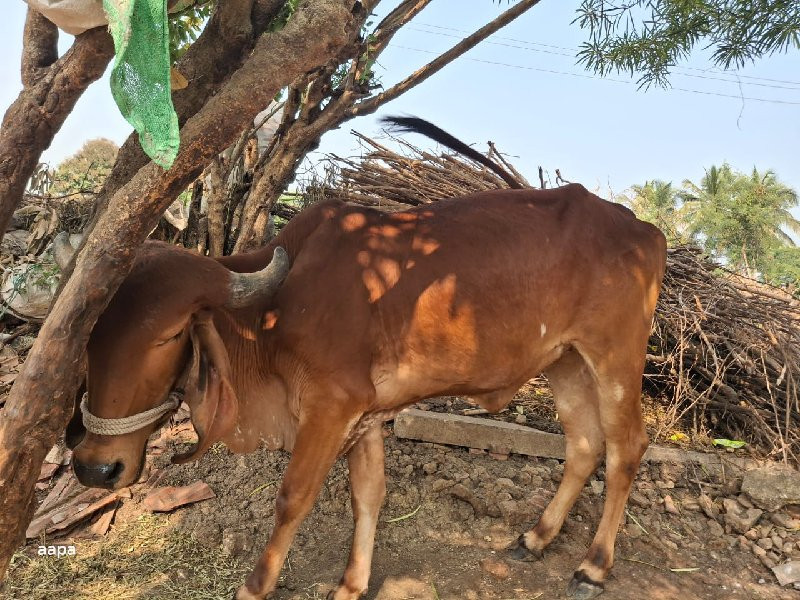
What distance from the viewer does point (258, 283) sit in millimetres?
2725

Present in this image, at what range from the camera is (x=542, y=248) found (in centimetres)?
322

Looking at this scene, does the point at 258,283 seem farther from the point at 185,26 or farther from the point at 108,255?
the point at 185,26

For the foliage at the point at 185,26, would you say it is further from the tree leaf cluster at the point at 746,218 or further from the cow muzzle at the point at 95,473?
the tree leaf cluster at the point at 746,218

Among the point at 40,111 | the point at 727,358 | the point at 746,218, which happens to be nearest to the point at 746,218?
the point at 746,218

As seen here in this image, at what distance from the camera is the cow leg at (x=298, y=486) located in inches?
111

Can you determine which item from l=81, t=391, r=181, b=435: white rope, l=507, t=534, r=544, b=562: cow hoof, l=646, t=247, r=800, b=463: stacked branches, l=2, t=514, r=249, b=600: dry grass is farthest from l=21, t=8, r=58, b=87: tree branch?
l=646, t=247, r=800, b=463: stacked branches

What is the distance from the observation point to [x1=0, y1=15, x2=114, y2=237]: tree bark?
2.34 meters

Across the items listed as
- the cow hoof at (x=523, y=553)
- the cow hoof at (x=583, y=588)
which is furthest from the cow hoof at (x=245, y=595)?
the cow hoof at (x=583, y=588)

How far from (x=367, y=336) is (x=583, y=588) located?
5.54 ft

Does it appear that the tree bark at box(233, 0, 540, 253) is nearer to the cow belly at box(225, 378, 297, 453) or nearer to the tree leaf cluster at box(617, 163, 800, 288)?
the cow belly at box(225, 378, 297, 453)

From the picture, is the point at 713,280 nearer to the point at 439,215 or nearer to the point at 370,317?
the point at 439,215

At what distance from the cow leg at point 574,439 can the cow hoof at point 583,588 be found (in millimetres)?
327

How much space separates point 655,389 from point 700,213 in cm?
2535

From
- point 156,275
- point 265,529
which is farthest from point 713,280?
point 156,275
